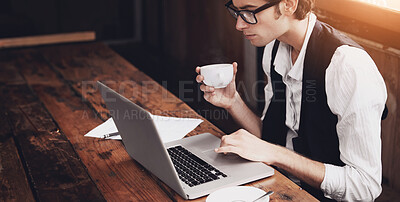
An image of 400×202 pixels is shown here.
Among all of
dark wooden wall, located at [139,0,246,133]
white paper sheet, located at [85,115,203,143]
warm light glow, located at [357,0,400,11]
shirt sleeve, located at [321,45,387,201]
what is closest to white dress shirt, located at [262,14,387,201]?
shirt sleeve, located at [321,45,387,201]

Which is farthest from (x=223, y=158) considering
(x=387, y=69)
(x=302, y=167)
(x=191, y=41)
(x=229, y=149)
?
(x=191, y=41)

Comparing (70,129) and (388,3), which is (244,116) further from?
(388,3)

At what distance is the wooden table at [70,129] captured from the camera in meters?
1.26

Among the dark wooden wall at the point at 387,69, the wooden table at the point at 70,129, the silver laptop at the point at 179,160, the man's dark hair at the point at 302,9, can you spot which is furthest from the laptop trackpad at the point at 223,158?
the dark wooden wall at the point at 387,69

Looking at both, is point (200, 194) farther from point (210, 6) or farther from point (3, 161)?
point (210, 6)

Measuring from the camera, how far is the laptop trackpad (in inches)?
52.5

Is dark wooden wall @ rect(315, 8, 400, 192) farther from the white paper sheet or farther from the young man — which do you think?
the white paper sheet

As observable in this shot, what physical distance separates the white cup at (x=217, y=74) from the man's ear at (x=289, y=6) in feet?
0.81

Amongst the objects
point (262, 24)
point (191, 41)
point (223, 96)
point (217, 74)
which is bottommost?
point (191, 41)

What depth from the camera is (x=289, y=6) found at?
1.54 m

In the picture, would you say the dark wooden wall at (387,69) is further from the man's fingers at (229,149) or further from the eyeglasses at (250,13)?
the man's fingers at (229,149)

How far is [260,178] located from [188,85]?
2.87m

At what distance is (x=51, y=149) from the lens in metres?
1.51

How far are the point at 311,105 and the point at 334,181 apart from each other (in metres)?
0.29
